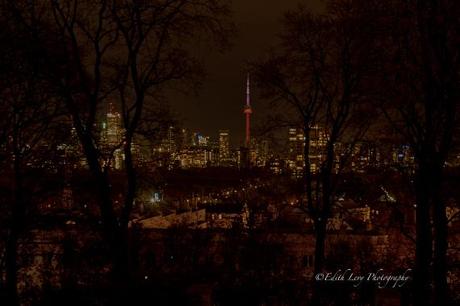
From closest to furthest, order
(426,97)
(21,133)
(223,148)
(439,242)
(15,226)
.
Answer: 1. (426,97)
2. (439,242)
3. (15,226)
4. (21,133)
5. (223,148)

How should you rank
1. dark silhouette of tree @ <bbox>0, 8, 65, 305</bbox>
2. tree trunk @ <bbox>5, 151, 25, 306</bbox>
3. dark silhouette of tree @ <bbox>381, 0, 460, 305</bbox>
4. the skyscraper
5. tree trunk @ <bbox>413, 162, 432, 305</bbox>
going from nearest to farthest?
dark silhouette of tree @ <bbox>381, 0, 460, 305</bbox> → dark silhouette of tree @ <bbox>0, 8, 65, 305</bbox> → tree trunk @ <bbox>413, 162, 432, 305</bbox> → tree trunk @ <bbox>5, 151, 25, 306</bbox> → the skyscraper

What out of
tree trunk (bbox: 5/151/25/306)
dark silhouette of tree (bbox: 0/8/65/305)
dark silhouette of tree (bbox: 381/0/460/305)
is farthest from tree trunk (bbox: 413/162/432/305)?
tree trunk (bbox: 5/151/25/306)

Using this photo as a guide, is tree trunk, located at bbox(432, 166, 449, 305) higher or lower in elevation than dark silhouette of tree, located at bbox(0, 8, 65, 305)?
lower

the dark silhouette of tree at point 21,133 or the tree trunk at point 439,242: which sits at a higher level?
the dark silhouette of tree at point 21,133

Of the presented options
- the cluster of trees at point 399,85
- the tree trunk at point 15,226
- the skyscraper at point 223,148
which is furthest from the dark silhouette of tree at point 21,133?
the skyscraper at point 223,148

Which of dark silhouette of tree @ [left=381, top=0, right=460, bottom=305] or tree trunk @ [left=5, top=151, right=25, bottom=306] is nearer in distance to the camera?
dark silhouette of tree @ [left=381, top=0, right=460, bottom=305]

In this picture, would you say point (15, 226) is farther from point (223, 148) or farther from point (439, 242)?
point (223, 148)

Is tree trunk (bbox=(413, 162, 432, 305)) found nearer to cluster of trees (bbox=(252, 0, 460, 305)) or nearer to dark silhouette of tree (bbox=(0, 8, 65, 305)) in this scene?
cluster of trees (bbox=(252, 0, 460, 305))

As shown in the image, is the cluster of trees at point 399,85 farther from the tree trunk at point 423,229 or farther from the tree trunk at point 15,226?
the tree trunk at point 15,226

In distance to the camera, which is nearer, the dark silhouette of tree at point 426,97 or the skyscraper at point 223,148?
the dark silhouette of tree at point 426,97

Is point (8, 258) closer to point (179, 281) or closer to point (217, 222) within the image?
point (179, 281)

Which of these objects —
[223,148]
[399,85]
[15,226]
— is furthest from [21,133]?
[223,148]

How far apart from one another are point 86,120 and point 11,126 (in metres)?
1.41

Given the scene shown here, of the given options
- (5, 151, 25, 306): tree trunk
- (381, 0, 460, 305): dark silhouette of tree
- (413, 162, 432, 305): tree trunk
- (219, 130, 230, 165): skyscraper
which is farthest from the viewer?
(219, 130, 230, 165): skyscraper
